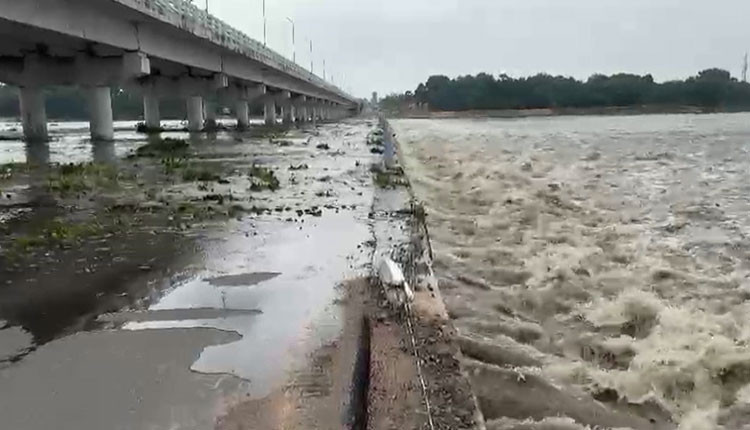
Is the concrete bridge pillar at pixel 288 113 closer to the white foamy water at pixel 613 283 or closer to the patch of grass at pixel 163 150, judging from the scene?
the patch of grass at pixel 163 150

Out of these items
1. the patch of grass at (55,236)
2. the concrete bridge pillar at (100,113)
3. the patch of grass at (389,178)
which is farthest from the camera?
the concrete bridge pillar at (100,113)

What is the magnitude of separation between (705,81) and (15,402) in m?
102

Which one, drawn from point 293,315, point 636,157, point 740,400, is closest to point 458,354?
point 293,315

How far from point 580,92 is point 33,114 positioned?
82435 millimetres

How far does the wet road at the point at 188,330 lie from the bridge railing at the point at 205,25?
16.8 meters

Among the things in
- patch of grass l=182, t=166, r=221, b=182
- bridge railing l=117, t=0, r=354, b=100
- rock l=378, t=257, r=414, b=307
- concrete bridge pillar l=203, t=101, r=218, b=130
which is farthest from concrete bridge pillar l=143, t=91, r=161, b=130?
rock l=378, t=257, r=414, b=307

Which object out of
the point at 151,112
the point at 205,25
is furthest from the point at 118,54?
the point at 151,112

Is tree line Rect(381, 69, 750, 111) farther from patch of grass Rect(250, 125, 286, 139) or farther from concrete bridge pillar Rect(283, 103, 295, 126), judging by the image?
patch of grass Rect(250, 125, 286, 139)

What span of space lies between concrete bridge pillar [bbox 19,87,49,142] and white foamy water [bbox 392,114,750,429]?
28356 mm

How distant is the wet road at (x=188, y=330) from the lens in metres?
3.91

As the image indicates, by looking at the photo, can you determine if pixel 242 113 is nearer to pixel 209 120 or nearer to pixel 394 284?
pixel 209 120

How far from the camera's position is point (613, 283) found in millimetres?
7648

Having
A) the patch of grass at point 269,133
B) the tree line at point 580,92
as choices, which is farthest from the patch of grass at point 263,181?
the tree line at point 580,92

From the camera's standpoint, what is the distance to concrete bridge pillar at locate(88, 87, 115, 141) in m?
35.1
